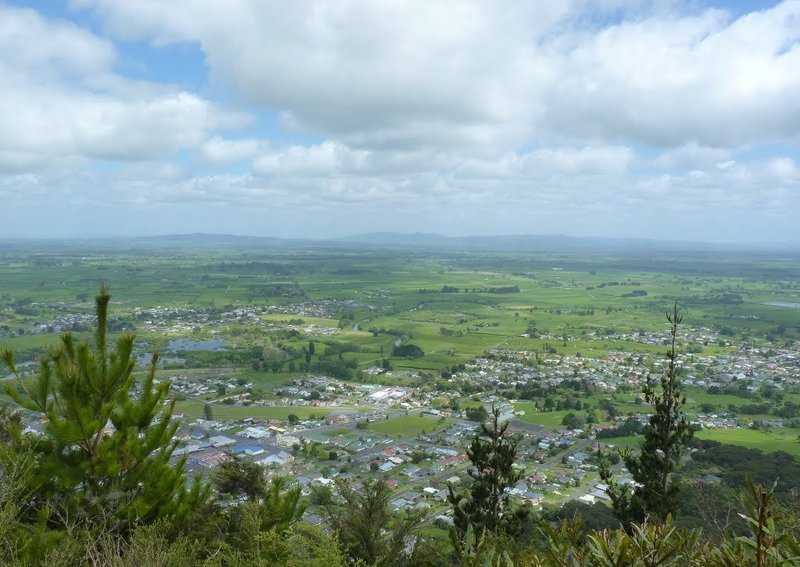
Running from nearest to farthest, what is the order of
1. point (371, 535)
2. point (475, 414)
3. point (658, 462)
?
point (371, 535) < point (658, 462) < point (475, 414)

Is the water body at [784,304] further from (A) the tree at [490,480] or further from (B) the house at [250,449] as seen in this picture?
(A) the tree at [490,480]

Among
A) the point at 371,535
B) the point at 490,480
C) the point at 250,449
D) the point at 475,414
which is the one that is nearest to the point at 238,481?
the point at 371,535

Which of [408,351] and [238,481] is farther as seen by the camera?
[408,351]

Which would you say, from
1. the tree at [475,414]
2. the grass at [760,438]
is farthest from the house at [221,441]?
the grass at [760,438]

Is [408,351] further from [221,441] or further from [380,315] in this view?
[221,441]

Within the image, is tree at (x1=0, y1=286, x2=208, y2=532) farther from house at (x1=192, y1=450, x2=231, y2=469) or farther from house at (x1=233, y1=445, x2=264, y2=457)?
house at (x1=233, y1=445, x2=264, y2=457)

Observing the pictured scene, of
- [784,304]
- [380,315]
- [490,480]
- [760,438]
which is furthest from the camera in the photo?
[784,304]

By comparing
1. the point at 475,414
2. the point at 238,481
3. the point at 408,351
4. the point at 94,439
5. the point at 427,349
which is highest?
the point at 94,439
